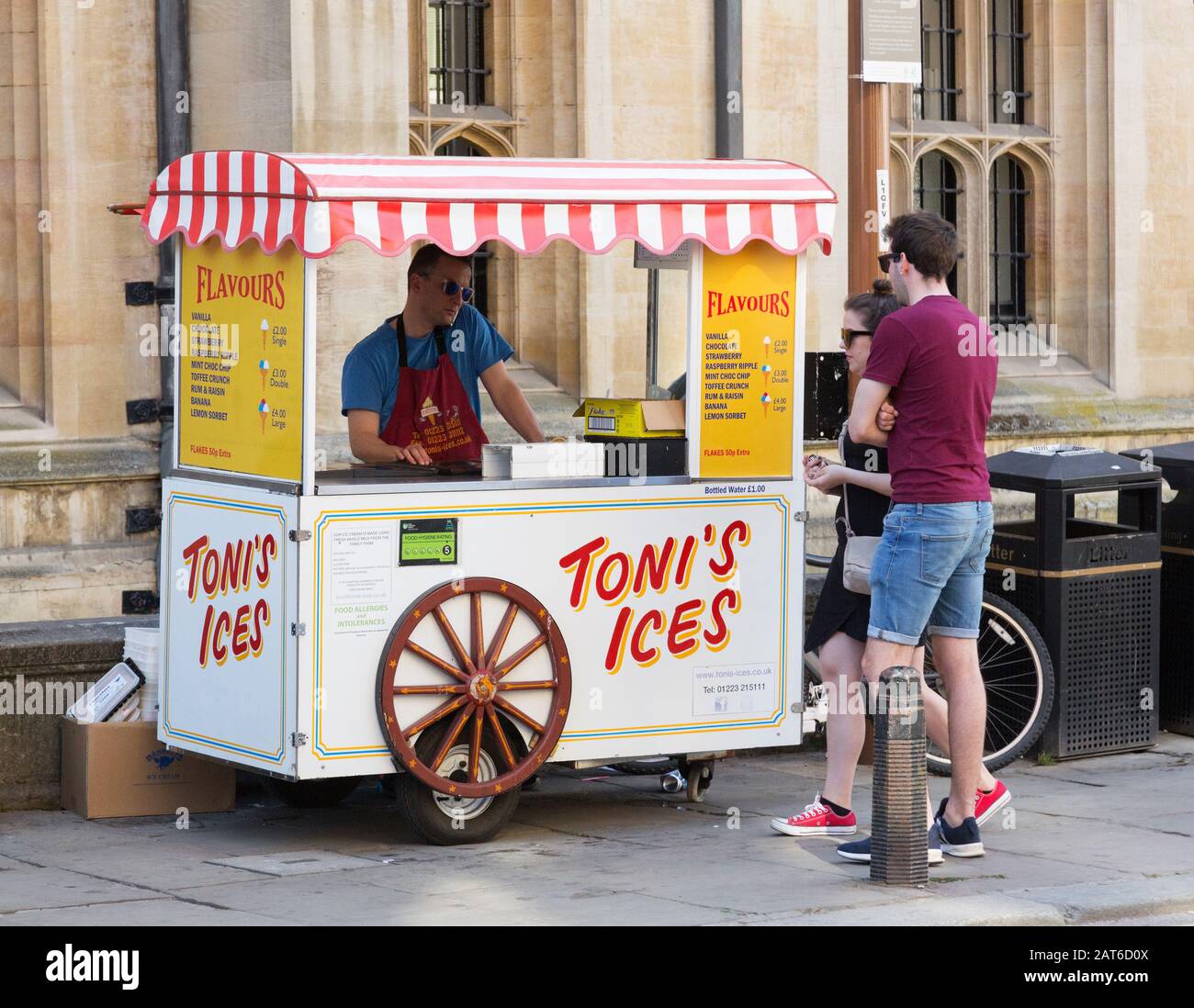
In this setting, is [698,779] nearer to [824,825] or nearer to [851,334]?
[824,825]

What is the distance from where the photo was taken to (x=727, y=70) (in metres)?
13.1

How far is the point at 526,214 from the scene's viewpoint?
23.4 feet

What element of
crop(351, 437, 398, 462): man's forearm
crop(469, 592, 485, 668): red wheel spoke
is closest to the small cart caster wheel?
crop(469, 592, 485, 668): red wheel spoke

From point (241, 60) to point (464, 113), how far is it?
1551 millimetres

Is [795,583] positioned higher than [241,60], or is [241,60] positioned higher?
[241,60]

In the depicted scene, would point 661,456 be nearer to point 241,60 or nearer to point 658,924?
point 658,924

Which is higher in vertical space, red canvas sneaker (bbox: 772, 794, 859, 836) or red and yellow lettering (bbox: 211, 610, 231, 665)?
red and yellow lettering (bbox: 211, 610, 231, 665)

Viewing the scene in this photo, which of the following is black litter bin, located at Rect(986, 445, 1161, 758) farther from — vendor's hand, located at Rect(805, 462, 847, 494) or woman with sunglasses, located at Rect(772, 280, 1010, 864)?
vendor's hand, located at Rect(805, 462, 847, 494)

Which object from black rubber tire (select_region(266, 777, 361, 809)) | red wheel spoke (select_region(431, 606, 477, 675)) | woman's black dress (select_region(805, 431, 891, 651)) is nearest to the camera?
red wheel spoke (select_region(431, 606, 477, 675))

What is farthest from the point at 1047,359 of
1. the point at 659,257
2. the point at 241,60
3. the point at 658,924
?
the point at 658,924

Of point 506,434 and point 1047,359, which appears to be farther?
point 1047,359

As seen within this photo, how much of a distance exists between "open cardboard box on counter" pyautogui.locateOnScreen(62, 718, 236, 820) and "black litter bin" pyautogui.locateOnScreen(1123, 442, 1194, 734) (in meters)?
4.12

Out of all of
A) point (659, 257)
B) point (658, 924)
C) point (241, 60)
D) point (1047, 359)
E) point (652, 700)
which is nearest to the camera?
point (658, 924)

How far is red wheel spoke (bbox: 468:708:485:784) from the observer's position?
7352 mm
